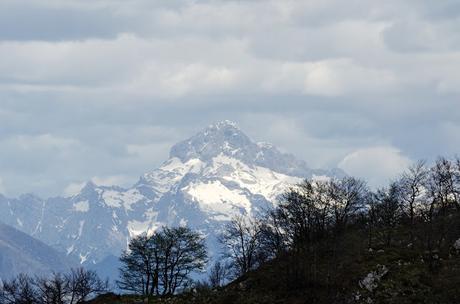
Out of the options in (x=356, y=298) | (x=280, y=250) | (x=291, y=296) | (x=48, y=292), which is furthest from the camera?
(x=48, y=292)

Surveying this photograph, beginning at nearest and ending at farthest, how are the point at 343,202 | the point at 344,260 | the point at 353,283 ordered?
the point at 353,283 < the point at 344,260 < the point at 343,202

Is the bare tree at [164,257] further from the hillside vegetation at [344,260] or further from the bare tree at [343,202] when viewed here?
the bare tree at [343,202]

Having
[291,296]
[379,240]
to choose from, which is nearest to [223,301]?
[291,296]

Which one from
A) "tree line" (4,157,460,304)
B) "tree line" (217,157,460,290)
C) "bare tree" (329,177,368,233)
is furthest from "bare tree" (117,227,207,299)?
"bare tree" (329,177,368,233)

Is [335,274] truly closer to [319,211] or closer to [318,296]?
[318,296]

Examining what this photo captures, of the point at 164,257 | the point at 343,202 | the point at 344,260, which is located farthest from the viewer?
the point at 164,257

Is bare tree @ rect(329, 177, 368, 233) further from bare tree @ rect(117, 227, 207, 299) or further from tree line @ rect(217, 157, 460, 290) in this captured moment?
bare tree @ rect(117, 227, 207, 299)

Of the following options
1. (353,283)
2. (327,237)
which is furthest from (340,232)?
(353,283)

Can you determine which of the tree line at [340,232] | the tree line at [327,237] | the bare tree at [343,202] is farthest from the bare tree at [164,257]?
the bare tree at [343,202]

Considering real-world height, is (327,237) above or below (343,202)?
below

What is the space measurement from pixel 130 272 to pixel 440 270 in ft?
233

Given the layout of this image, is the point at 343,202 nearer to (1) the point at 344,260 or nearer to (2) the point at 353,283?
(1) the point at 344,260

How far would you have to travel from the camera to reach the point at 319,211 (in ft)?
474

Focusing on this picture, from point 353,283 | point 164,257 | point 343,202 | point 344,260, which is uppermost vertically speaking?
point 343,202
